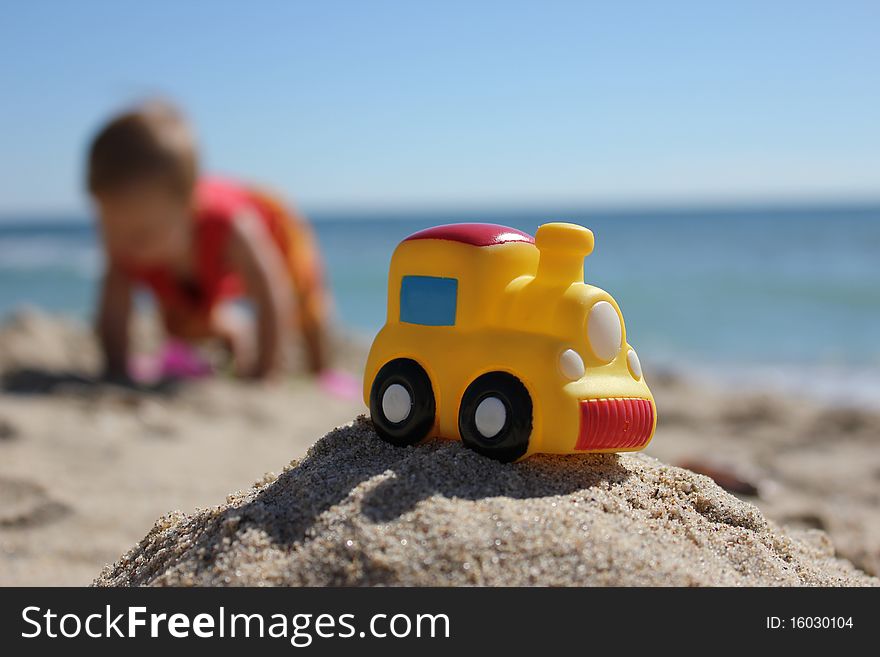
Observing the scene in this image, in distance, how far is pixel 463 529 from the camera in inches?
45.8

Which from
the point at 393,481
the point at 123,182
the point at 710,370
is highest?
the point at 123,182

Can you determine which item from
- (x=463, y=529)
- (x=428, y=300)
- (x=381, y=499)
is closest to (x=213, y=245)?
(x=428, y=300)

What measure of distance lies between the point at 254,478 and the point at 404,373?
4.96 feet

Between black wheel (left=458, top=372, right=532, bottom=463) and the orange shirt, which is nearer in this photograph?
black wheel (left=458, top=372, right=532, bottom=463)

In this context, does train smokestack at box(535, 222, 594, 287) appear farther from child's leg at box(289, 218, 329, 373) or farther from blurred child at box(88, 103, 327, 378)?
child's leg at box(289, 218, 329, 373)

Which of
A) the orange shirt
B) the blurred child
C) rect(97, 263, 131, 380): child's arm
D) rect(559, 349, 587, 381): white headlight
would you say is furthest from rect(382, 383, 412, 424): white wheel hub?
the orange shirt

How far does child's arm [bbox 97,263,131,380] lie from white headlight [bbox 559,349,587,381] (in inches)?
135

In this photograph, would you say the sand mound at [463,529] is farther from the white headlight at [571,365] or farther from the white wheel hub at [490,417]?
the white headlight at [571,365]

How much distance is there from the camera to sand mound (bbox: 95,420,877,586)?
1.13 m

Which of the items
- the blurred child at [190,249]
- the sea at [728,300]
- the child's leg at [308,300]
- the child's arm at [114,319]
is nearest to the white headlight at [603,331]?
the blurred child at [190,249]

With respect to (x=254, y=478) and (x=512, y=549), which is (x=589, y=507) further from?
(x=254, y=478)

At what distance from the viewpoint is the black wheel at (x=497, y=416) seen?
1327 millimetres
